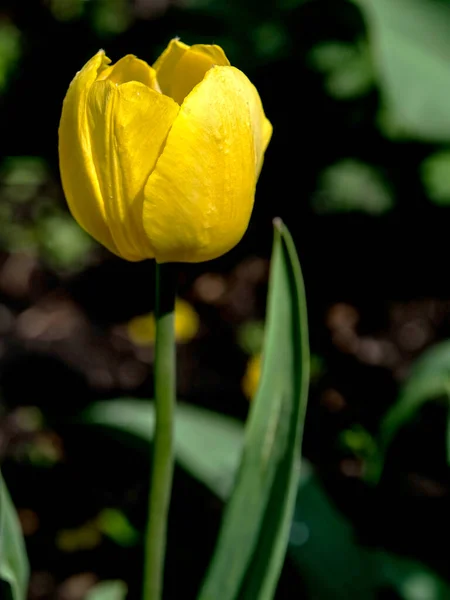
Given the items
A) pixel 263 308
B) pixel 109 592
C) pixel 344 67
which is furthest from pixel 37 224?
pixel 109 592

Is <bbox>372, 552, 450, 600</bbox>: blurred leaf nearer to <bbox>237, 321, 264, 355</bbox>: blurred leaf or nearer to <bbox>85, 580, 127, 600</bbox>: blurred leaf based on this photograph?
<bbox>85, 580, 127, 600</bbox>: blurred leaf

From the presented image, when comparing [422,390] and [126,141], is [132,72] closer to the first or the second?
Result: [126,141]

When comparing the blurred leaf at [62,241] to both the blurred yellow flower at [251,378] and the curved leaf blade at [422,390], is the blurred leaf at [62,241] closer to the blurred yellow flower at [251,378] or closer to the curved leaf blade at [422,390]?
the blurred yellow flower at [251,378]

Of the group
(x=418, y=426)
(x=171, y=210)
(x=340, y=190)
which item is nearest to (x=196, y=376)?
(x=418, y=426)

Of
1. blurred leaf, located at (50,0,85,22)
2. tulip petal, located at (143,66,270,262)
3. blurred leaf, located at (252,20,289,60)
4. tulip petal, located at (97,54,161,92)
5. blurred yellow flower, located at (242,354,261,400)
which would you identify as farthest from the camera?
blurred leaf, located at (50,0,85,22)

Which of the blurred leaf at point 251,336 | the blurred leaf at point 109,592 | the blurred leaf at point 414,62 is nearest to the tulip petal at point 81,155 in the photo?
the blurred leaf at point 109,592

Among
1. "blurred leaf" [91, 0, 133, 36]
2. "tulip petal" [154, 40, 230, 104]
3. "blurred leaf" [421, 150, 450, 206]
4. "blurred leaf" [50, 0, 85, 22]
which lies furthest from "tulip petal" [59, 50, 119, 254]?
"blurred leaf" [50, 0, 85, 22]
